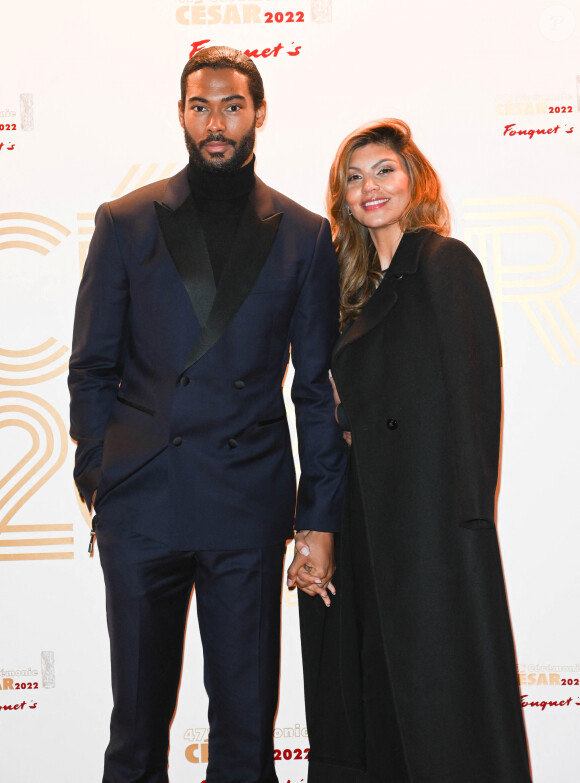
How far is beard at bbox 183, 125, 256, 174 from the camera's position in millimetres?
2227

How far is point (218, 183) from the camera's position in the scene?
7.47ft

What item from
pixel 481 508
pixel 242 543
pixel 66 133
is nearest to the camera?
pixel 481 508

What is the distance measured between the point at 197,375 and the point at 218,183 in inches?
20.6

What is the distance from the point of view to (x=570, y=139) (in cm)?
303

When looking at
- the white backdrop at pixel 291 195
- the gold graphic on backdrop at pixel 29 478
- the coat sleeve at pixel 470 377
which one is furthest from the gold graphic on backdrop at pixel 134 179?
the coat sleeve at pixel 470 377

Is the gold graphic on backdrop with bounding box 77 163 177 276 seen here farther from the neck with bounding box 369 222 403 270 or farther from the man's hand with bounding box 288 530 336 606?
the man's hand with bounding box 288 530 336 606

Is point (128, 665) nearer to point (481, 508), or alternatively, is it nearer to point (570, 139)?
point (481, 508)

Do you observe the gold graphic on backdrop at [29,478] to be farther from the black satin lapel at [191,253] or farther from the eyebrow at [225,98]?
the eyebrow at [225,98]

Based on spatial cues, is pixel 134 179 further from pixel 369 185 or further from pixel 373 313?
pixel 373 313

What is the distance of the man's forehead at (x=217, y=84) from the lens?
2.23m

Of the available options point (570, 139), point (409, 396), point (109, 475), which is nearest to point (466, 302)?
point (409, 396)

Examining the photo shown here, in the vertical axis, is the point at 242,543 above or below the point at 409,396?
below

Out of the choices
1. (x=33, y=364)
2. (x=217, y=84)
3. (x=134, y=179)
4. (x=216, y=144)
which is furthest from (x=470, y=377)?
(x=33, y=364)

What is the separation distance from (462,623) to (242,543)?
60 cm
